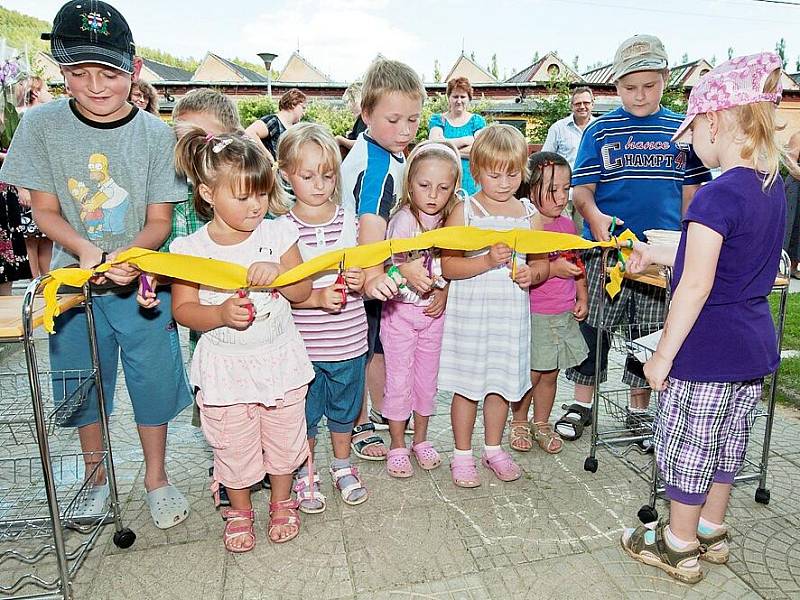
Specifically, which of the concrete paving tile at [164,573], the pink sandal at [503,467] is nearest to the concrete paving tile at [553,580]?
the pink sandal at [503,467]

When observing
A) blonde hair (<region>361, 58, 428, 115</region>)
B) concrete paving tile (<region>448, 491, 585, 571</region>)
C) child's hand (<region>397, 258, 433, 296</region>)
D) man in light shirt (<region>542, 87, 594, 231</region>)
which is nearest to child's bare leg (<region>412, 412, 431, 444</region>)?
concrete paving tile (<region>448, 491, 585, 571</region>)

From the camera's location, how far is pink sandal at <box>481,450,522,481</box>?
3234mm

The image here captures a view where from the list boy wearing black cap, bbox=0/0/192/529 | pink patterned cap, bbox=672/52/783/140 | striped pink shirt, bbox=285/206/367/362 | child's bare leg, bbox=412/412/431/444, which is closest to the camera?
pink patterned cap, bbox=672/52/783/140

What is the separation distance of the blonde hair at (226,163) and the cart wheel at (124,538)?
1.54m

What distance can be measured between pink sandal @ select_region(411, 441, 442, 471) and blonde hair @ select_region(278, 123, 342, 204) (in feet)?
5.36

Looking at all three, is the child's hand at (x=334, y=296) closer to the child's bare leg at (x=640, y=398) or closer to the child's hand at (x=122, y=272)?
the child's hand at (x=122, y=272)

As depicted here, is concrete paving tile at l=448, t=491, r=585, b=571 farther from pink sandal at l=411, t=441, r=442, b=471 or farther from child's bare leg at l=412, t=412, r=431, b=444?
child's bare leg at l=412, t=412, r=431, b=444

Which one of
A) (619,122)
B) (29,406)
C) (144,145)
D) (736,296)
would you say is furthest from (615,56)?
(29,406)

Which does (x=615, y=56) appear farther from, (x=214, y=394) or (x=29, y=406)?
(x=29, y=406)

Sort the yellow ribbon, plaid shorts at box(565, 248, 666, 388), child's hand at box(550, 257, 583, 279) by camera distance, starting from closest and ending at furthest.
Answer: the yellow ribbon, child's hand at box(550, 257, 583, 279), plaid shorts at box(565, 248, 666, 388)

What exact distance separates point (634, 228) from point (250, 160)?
222 cm

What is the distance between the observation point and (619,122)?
3.45 meters

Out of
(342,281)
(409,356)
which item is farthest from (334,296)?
(409,356)

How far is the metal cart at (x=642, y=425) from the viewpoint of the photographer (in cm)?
284
